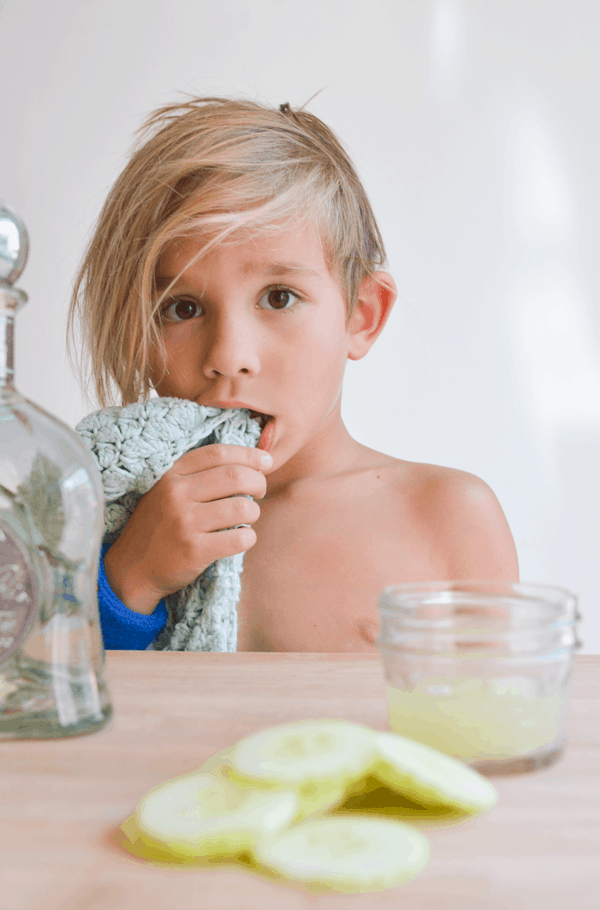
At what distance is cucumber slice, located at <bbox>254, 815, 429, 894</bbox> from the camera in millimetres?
188

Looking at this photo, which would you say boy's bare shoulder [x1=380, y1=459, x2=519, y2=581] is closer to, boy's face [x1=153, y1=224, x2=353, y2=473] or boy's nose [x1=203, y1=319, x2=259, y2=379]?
boy's face [x1=153, y1=224, x2=353, y2=473]

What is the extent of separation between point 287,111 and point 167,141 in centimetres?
19

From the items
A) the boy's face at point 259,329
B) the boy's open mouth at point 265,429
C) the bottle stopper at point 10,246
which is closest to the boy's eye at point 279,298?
the boy's face at point 259,329

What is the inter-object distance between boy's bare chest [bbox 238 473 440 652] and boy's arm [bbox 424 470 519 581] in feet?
0.12

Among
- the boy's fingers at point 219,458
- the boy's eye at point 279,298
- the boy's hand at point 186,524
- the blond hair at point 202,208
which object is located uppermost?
the blond hair at point 202,208

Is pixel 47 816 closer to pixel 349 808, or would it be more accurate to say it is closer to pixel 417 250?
pixel 349 808

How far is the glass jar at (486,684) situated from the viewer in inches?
10.7

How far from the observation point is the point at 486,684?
283mm

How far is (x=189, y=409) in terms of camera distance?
2.39ft

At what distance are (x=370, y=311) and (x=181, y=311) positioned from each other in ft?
0.89

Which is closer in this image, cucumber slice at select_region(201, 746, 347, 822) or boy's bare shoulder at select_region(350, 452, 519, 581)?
cucumber slice at select_region(201, 746, 347, 822)

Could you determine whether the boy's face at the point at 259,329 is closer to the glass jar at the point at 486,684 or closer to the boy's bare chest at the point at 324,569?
the boy's bare chest at the point at 324,569

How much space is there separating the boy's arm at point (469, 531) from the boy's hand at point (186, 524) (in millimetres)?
254

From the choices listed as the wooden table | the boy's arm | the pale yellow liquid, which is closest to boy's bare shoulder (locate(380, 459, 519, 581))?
the boy's arm
